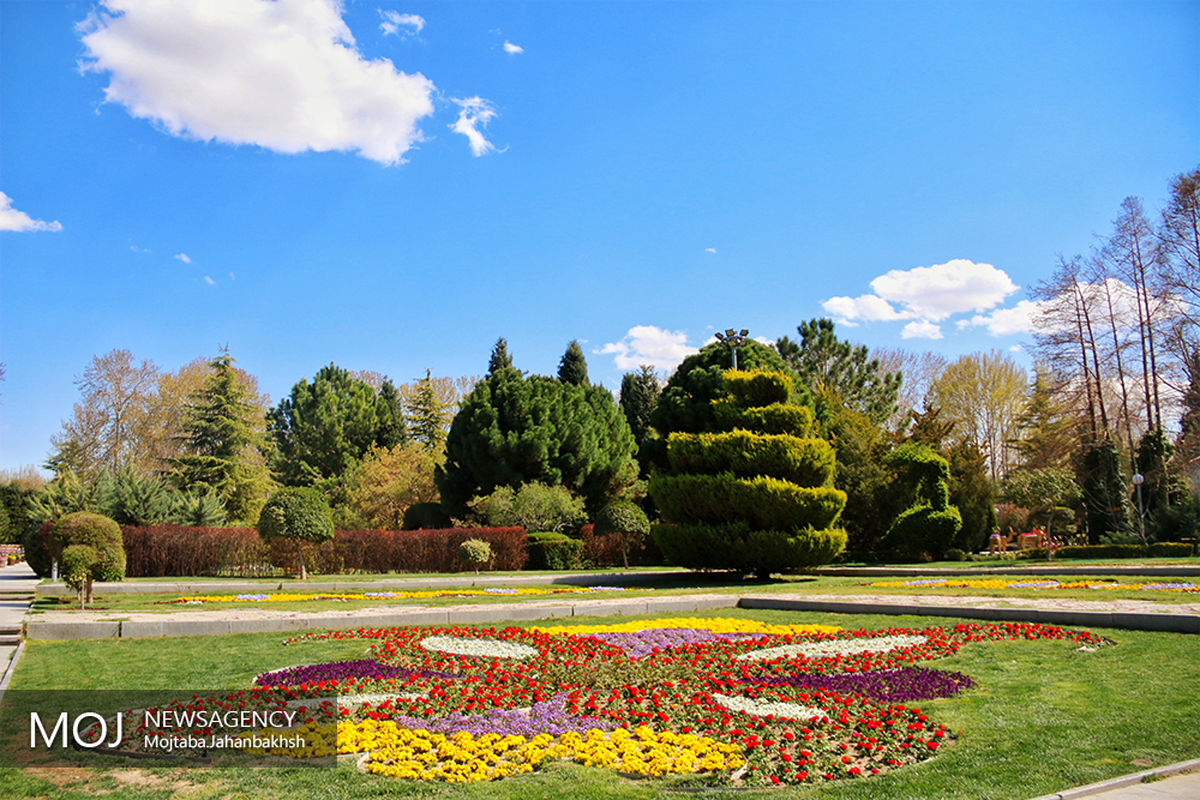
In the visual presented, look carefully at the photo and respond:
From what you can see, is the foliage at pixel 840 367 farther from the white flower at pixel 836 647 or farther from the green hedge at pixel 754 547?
the white flower at pixel 836 647

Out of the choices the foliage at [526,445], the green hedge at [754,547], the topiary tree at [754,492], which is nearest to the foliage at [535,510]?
the foliage at [526,445]

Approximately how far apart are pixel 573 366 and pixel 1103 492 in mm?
28304

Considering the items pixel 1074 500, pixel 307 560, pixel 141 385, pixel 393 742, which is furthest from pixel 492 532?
pixel 141 385

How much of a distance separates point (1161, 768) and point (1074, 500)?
33174 mm

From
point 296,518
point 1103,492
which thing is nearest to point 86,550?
point 296,518

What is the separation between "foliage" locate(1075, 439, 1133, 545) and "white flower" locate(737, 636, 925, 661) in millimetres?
26011

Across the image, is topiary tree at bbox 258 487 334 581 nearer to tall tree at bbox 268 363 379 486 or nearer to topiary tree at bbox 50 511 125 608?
topiary tree at bbox 50 511 125 608

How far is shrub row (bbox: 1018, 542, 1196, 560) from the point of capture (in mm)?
25031

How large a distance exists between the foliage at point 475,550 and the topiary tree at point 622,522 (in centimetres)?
410

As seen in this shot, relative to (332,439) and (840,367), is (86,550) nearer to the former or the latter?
(332,439)

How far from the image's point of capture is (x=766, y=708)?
582 cm

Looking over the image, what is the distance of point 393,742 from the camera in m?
4.86

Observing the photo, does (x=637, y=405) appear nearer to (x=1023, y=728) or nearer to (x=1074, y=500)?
(x=1074, y=500)

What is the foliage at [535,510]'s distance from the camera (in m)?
28.6
